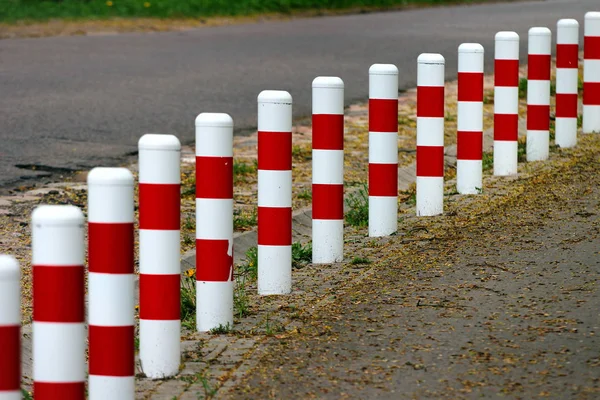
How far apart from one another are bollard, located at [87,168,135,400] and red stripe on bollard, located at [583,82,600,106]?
6711mm

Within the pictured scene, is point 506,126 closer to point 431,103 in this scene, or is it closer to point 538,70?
point 538,70

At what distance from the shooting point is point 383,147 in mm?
7410

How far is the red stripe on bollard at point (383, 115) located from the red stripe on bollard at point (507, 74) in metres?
1.84

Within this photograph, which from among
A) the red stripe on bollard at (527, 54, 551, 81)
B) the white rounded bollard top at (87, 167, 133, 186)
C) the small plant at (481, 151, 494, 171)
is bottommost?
the small plant at (481, 151, 494, 171)

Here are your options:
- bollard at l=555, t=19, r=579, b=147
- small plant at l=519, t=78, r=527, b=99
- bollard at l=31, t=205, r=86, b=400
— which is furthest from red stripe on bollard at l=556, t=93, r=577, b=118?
bollard at l=31, t=205, r=86, b=400

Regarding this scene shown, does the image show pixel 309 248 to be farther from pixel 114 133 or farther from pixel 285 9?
pixel 285 9

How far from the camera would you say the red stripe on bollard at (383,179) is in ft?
24.4

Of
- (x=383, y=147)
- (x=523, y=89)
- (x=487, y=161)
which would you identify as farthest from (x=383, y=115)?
(x=523, y=89)

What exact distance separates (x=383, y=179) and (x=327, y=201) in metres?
0.66

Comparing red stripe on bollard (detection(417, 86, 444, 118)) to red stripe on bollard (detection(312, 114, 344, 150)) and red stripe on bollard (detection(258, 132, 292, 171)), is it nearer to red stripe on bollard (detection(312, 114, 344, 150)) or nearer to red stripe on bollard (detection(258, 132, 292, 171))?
red stripe on bollard (detection(312, 114, 344, 150))

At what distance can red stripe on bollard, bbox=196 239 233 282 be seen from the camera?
18.4 ft

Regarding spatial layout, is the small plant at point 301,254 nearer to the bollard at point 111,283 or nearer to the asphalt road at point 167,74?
the bollard at point 111,283

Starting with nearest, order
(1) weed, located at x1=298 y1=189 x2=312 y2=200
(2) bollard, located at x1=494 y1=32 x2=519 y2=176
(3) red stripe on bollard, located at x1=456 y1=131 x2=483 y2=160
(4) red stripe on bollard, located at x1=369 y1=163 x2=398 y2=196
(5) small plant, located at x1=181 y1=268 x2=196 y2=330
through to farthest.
Result: (5) small plant, located at x1=181 y1=268 x2=196 y2=330 → (4) red stripe on bollard, located at x1=369 y1=163 x2=398 y2=196 → (3) red stripe on bollard, located at x1=456 y1=131 x2=483 y2=160 → (1) weed, located at x1=298 y1=189 x2=312 y2=200 → (2) bollard, located at x1=494 y1=32 x2=519 y2=176

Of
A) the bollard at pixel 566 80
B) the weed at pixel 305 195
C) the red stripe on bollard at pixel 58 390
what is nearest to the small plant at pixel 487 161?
the bollard at pixel 566 80
